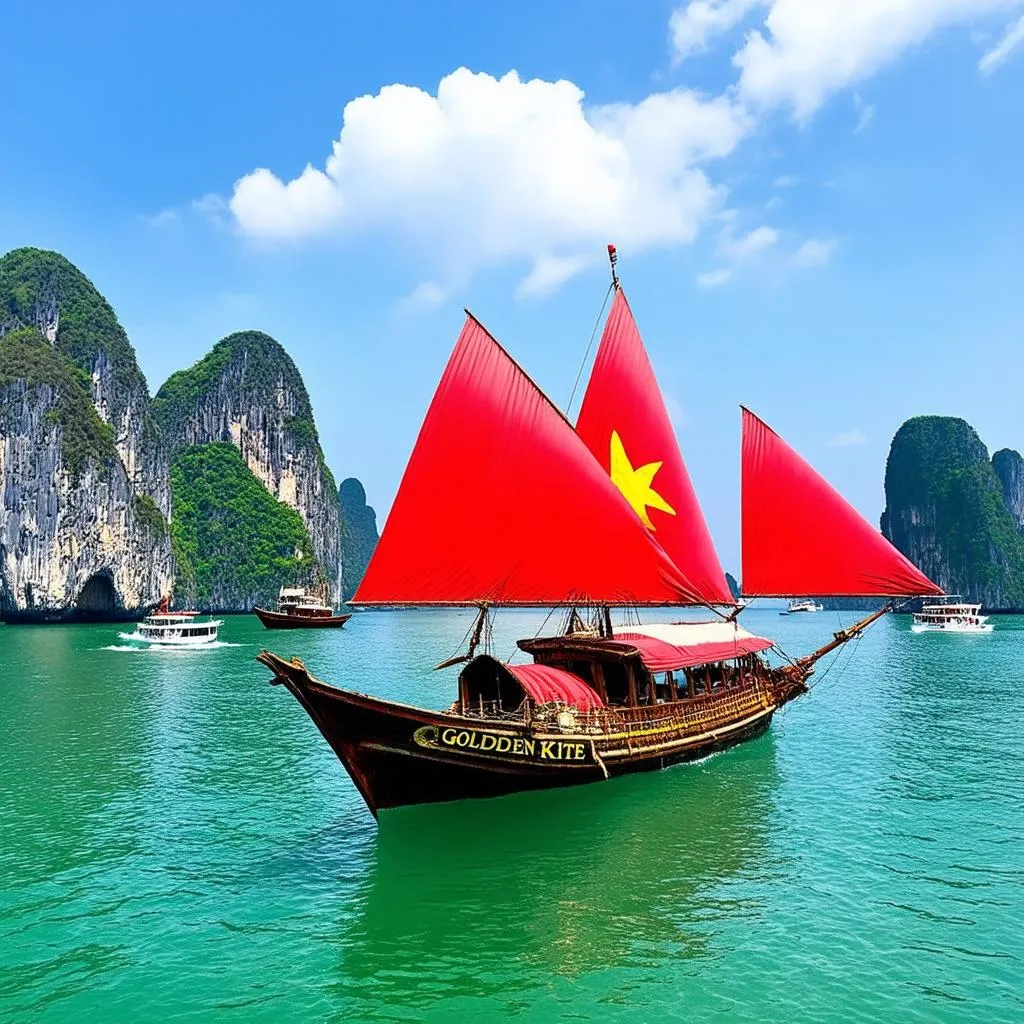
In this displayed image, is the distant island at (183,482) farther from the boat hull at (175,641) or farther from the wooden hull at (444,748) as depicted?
the wooden hull at (444,748)

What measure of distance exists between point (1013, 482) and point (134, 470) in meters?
157

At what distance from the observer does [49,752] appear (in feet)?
72.9

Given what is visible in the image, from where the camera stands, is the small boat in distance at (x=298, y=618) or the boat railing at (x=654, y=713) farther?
the small boat in distance at (x=298, y=618)

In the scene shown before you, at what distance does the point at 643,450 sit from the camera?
82.8 feet

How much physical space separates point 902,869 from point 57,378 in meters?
96.7

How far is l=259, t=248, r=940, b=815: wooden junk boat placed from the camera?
14.8 m

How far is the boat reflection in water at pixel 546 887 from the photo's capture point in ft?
32.9

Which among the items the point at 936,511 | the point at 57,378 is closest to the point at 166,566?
the point at 57,378

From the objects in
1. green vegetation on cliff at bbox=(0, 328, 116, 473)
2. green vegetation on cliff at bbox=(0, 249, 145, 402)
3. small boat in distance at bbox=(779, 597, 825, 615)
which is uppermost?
green vegetation on cliff at bbox=(0, 249, 145, 402)

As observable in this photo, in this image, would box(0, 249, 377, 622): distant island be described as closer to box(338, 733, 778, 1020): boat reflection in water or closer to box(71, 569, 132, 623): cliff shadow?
box(71, 569, 132, 623): cliff shadow

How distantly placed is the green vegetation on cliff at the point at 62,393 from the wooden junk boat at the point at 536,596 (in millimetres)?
81733

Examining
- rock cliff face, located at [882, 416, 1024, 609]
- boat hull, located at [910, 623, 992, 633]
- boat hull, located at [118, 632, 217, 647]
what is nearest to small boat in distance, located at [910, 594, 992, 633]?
boat hull, located at [910, 623, 992, 633]

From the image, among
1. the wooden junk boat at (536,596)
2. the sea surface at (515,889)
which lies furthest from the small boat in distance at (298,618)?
the wooden junk boat at (536,596)

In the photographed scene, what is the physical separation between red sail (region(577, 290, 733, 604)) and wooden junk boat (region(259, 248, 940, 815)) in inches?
8.8
